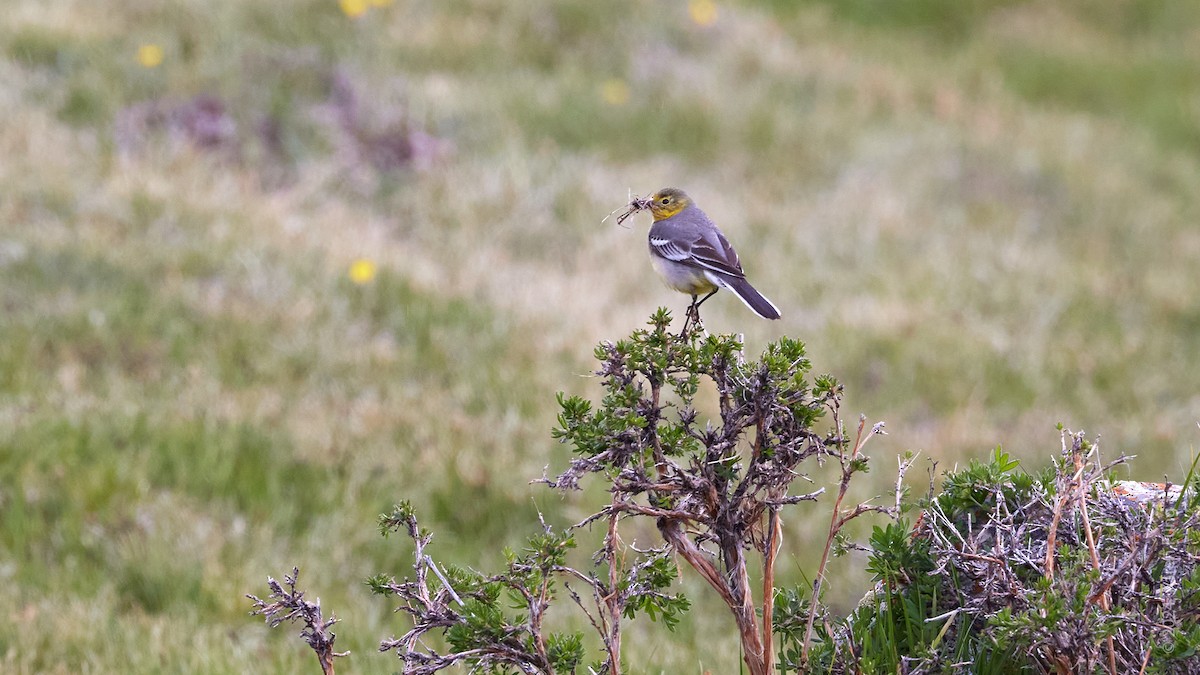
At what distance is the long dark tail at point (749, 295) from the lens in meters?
4.27

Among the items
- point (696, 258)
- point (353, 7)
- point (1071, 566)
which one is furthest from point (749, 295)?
point (353, 7)

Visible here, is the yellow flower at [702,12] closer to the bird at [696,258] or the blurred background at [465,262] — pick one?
the blurred background at [465,262]

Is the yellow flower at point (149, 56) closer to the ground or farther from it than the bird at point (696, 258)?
farther from it

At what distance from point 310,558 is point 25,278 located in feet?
10.7

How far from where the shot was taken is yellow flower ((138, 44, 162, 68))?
11.3m

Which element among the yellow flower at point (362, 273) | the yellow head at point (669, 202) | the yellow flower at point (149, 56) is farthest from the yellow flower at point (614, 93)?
the yellow head at point (669, 202)

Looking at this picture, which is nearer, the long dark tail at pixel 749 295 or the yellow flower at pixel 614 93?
the long dark tail at pixel 749 295

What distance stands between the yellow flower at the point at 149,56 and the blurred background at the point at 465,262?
4cm

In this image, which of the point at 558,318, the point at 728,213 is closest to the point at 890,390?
the point at 558,318

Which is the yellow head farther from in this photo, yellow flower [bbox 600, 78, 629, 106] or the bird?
yellow flower [bbox 600, 78, 629, 106]

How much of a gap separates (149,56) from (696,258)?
8269 mm

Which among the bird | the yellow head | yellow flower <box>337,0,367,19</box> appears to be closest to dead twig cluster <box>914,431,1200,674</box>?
the bird

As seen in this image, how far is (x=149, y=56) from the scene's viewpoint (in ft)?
37.2

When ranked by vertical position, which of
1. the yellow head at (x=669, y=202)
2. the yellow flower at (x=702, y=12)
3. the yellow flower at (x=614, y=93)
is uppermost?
the yellow flower at (x=702, y=12)
